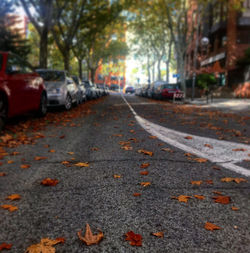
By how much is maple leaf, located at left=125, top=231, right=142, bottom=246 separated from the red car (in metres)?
5.24

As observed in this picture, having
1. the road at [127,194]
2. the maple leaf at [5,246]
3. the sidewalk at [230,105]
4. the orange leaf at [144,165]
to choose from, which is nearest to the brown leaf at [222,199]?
the road at [127,194]

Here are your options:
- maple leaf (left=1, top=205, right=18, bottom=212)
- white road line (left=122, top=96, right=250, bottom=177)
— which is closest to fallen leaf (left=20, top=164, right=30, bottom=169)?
maple leaf (left=1, top=205, right=18, bottom=212)

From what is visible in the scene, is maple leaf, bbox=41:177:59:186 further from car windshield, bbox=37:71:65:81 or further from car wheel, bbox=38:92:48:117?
car windshield, bbox=37:71:65:81

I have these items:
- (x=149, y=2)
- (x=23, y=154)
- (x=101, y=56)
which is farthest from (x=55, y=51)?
(x=23, y=154)

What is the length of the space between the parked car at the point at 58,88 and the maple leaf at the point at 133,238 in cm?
1038

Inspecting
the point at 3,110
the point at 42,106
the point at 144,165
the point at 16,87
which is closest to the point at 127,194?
the point at 144,165

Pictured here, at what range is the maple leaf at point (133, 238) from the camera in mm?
2137

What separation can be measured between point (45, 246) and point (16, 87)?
589cm

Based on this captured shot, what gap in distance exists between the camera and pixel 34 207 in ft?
9.11

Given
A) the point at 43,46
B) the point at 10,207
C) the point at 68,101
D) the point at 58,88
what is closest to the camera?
the point at 10,207

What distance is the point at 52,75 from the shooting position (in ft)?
43.4

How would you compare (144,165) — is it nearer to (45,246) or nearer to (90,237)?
(90,237)

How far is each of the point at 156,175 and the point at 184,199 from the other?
2.58 feet

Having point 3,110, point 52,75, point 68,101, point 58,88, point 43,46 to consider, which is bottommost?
point 68,101
